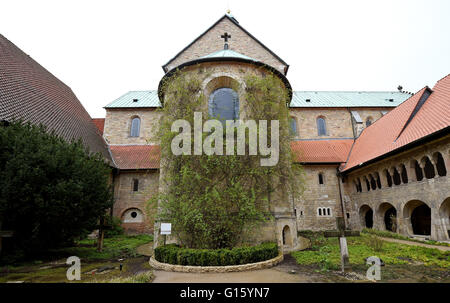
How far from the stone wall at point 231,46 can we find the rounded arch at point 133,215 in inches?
428

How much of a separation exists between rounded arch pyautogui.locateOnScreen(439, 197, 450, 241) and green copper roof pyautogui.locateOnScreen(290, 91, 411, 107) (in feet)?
48.8

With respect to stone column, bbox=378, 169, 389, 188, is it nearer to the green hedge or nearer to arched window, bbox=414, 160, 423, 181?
arched window, bbox=414, 160, 423, 181

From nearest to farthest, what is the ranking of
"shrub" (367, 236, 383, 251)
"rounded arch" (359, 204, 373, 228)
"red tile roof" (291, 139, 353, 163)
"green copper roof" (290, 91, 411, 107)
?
1. "shrub" (367, 236, 383, 251)
2. "rounded arch" (359, 204, 373, 228)
3. "red tile roof" (291, 139, 353, 163)
4. "green copper roof" (290, 91, 411, 107)

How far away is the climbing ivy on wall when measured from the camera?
8.82m

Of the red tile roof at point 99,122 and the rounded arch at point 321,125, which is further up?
the red tile roof at point 99,122

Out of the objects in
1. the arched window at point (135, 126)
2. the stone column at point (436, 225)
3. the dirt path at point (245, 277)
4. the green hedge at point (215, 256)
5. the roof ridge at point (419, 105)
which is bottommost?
the dirt path at point (245, 277)

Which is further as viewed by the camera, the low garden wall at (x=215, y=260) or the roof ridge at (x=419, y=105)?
the roof ridge at (x=419, y=105)

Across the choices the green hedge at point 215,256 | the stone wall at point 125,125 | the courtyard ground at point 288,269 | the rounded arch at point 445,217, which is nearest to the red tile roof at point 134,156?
the stone wall at point 125,125

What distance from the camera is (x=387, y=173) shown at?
15.1 m

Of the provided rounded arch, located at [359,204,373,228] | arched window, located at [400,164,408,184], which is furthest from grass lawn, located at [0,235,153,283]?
rounded arch, located at [359,204,373,228]

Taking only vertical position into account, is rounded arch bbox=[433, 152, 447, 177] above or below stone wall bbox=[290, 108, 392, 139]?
below

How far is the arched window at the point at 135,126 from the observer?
74.8 feet

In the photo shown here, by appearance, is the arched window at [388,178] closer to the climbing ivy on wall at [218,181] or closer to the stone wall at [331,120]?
the climbing ivy on wall at [218,181]

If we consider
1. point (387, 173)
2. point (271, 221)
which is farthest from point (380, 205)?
point (271, 221)
